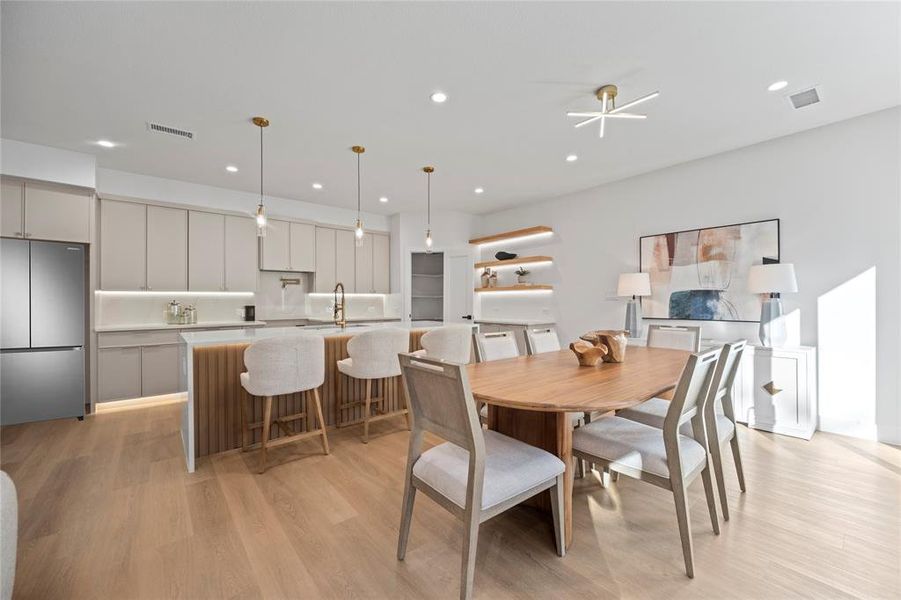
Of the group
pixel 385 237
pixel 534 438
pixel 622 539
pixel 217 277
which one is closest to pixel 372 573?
pixel 534 438

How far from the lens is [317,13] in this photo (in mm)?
1970

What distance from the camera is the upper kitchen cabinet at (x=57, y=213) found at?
3643mm

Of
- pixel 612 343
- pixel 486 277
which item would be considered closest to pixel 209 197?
pixel 486 277

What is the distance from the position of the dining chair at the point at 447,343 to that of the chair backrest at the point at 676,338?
1629 mm

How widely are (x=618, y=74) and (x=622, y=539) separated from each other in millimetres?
2770

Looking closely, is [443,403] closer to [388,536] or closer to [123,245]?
[388,536]

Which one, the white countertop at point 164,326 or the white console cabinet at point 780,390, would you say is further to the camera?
the white countertop at point 164,326

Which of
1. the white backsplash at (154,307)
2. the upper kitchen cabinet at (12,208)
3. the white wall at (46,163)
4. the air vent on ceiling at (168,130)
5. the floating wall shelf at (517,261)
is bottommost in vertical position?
the white backsplash at (154,307)

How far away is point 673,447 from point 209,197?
563cm

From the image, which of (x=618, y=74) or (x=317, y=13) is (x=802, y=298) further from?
(x=317, y=13)

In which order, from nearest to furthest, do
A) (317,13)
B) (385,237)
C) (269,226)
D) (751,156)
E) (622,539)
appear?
(622,539)
(317,13)
(751,156)
(269,226)
(385,237)

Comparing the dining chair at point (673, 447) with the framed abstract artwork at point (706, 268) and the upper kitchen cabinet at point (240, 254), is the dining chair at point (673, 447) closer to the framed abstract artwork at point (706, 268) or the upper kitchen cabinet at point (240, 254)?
the framed abstract artwork at point (706, 268)

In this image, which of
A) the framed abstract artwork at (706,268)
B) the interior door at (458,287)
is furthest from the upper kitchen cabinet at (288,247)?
the framed abstract artwork at (706,268)

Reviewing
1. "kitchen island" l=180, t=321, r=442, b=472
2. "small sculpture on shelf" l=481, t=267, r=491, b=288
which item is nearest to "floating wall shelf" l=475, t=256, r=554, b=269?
"small sculpture on shelf" l=481, t=267, r=491, b=288
